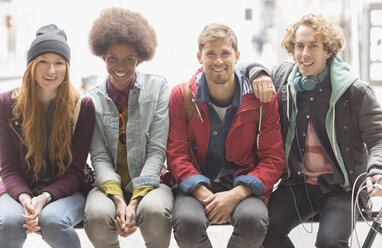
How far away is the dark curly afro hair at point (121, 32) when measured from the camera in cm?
238

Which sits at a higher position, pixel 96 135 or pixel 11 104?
pixel 11 104

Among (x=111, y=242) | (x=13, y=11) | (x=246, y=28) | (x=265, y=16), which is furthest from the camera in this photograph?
(x=265, y=16)

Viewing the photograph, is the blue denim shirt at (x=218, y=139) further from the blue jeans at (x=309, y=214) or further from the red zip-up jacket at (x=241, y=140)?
the blue jeans at (x=309, y=214)

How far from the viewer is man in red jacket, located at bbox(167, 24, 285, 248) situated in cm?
221

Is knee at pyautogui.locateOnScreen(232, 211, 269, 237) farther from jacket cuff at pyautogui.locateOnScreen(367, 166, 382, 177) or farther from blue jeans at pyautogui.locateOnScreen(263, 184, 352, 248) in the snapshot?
jacket cuff at pyautogui.locateOnScreen(367, 166, 382, 177)

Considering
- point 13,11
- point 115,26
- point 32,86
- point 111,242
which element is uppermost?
point 13,11

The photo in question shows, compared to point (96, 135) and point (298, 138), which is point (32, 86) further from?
point (298, 138)

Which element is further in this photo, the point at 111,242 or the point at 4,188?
the point at 4,188

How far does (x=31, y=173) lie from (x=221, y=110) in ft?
3.71

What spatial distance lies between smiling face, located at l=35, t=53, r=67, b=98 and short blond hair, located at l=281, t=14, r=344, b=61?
133cm

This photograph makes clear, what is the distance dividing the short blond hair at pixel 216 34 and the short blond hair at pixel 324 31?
375mm

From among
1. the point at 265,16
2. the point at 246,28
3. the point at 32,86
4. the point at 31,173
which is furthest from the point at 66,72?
the point at 265,16

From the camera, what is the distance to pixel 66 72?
91.7 inches

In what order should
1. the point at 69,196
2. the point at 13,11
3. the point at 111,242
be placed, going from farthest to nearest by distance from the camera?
the point at 13,11 < the point at 69,196 < the point at 111,242
